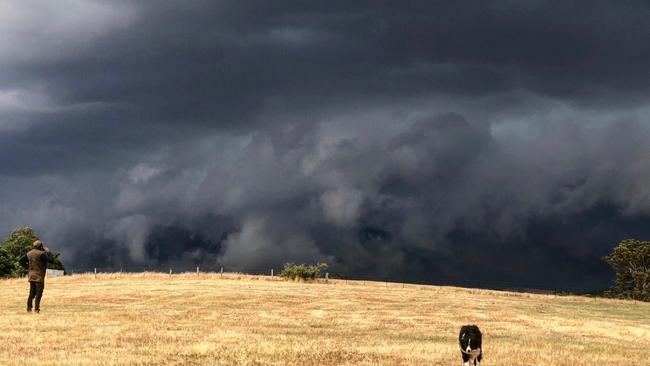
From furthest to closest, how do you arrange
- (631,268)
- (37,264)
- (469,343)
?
(631,268), (37,264), (469,343)

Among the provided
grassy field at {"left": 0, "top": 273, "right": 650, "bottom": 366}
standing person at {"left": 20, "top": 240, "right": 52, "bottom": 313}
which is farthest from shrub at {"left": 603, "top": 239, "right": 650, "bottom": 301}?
standing person at {"left": 20, "top": 240, "right": 52, "bottom": 313}

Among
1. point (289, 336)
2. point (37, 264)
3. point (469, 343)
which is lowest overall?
point (289, 336)

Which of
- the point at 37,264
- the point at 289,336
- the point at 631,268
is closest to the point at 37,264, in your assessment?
the point at 37,264

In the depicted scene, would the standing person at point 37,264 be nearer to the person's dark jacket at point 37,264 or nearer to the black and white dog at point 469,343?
the person's dark jacket at point 37,264

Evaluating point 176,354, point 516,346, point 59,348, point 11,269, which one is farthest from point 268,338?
point 11,269

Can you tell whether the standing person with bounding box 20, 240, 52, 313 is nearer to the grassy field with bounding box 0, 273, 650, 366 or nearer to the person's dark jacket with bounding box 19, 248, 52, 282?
the person's dark jacket with bounding box 19, 248, 52, 282

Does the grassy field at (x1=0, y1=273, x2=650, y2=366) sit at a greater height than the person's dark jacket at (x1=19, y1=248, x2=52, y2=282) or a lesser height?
lesser

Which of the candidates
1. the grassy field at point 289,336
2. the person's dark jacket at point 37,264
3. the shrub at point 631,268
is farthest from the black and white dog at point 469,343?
the shrub at point 631,268

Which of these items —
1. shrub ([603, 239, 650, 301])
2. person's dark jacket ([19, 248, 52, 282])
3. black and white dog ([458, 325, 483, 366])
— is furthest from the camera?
shrub ([603, 239, 650, 301])

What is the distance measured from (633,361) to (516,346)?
397 centimetres

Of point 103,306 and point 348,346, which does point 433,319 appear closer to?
point 348,346

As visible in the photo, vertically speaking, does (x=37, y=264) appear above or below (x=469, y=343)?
above

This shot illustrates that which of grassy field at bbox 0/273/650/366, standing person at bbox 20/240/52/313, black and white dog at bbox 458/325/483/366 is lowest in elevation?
grassy field at bbox 0/273/650/366

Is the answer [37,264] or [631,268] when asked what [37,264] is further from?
[631,268]
